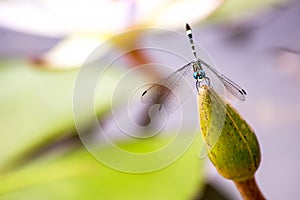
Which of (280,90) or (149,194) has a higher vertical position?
(280,90)

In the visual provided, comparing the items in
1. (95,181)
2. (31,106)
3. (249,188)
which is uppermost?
(31,106)

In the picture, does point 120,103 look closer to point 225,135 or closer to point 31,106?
point 31,106

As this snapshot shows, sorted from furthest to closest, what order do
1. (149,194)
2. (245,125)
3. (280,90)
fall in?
(280,90) < (149,194) < (245,125)

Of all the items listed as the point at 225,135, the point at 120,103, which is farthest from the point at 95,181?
the point at 225,135

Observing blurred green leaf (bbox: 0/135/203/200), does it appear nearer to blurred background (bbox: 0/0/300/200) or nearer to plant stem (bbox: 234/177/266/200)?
blurred background (bbox: 0/0/300/200)

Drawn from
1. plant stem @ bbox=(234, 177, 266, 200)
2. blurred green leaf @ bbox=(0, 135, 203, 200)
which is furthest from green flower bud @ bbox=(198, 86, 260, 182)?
blurred green leaf @ bbox=(0, 135, 203, 200)

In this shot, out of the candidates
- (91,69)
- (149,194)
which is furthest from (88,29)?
(149,194)

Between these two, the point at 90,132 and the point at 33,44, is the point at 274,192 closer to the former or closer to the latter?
the point at 90,132

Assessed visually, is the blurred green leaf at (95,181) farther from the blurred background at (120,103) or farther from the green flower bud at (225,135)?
the green flower bud at (225,135)
